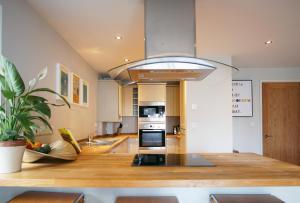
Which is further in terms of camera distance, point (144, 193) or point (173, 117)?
point (173, 117)

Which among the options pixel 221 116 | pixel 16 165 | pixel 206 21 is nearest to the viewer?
pixel 16 165

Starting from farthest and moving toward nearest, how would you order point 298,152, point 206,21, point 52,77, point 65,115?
point 298,152
point 65,115
point 52,77
point 206,21

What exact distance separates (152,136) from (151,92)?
938 millimetres

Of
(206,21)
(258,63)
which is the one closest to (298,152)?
(258,63)

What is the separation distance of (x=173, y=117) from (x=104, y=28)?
3.67m

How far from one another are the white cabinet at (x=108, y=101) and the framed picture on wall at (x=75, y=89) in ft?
5.01

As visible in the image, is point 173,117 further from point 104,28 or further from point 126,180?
point 126,180

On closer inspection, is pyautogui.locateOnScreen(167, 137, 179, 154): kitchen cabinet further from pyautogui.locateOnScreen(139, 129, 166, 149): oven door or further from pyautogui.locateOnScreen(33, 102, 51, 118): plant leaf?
pyautogui.locateOnScreen(33, 102, 51, 118): plant leaf

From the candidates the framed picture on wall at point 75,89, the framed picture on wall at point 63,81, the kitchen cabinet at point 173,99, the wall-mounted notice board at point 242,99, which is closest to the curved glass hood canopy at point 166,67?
the framed picture on wall at point 63,81

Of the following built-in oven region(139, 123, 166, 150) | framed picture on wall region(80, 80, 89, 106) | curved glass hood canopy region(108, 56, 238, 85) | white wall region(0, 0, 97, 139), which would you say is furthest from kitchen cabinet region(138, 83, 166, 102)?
curved glass hood canopy region(108, 56, 238, 85)

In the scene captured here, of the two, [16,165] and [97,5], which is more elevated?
[97,5]

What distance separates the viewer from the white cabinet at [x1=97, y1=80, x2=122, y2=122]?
17.5ft

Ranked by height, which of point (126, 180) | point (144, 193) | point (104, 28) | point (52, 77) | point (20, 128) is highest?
point (104, 28)

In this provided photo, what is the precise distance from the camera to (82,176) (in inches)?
52.9
